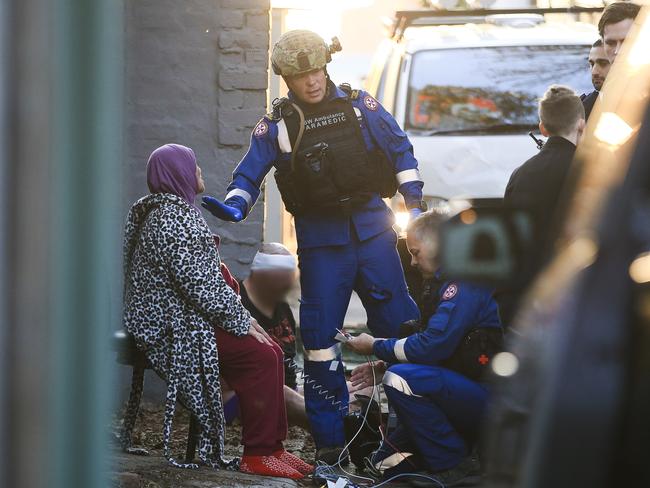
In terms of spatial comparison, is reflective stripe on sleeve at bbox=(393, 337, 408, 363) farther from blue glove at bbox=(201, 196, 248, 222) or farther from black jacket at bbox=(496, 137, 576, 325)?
blue glove at bbox=(201, 196, 248, 222)

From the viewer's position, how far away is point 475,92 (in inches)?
318

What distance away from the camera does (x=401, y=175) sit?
19.9 ft

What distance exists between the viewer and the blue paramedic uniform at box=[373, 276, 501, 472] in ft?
17.5

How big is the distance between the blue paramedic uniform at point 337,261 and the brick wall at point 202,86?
1296 millimetres

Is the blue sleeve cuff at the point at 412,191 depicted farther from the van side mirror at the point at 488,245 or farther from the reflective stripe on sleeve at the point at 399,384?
the van side mirror at the point at 488,245

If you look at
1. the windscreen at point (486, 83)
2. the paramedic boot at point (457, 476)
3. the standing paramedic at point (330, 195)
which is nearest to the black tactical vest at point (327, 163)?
the standing paramedic at point (330, 195)

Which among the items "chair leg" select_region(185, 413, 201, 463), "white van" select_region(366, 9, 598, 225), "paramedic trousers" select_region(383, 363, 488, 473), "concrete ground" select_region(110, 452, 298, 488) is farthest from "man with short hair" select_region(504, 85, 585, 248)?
"white van" select_region(366, 9, 598, 225)

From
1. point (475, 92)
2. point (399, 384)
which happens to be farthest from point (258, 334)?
point (475, 92)

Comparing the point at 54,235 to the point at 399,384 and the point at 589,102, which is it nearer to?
the point at 399,384

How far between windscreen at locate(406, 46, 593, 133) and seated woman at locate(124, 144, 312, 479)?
2581 mm

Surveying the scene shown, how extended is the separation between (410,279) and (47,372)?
4.55 m

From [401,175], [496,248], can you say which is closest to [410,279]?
[401,175]

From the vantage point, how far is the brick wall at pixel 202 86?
732cm

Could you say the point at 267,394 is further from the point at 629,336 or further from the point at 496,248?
the point at 629,336
